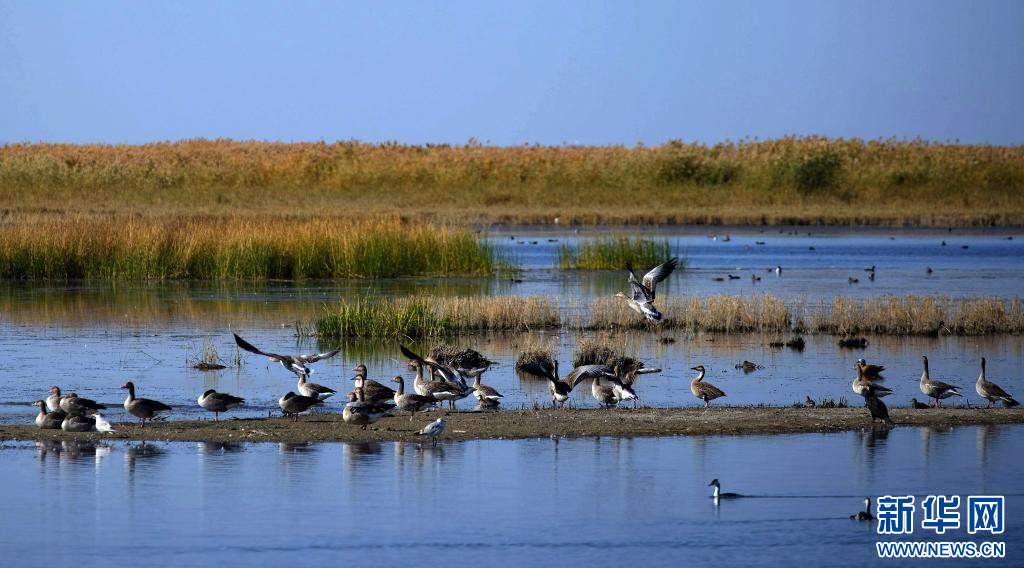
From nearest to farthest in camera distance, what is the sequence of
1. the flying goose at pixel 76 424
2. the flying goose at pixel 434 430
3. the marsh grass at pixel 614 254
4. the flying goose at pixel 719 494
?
1. the flying goose at pixel 719 494
2. the flying goose at pixel 434 430
3. the flying goose at pixel 76 424
4. the marsh grass at pixel 614 254

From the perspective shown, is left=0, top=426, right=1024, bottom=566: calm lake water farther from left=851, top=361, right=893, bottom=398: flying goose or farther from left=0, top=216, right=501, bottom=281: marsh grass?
left=0, top=216, right=501, bottom=281: marsh grass

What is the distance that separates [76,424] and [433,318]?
869cm

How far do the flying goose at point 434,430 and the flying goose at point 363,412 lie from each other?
567mm

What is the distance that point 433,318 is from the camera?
21406 millimetres

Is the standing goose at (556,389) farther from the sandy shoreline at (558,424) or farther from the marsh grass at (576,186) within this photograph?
the marsh grass at (576,186)

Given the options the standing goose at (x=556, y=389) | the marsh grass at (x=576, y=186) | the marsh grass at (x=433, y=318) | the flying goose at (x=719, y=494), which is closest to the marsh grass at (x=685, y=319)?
the marsh grass at (x=433, y=318)

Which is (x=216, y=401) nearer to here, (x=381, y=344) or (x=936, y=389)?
(x=381, y=344)

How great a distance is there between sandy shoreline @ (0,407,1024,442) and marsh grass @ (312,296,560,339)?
6.65 metres

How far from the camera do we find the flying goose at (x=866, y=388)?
13781 millimetres

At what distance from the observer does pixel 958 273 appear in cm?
3394

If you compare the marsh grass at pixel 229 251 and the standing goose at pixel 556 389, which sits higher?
the marsh grass at pixel 229 251

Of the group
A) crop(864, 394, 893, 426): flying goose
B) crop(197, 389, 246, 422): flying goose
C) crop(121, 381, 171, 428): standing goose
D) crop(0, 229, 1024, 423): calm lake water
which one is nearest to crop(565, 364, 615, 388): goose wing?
crop(0, 229, 1024, 423): calm lake water

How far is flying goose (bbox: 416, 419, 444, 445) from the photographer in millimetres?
12875

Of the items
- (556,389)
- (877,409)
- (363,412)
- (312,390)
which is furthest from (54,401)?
(877,409)
